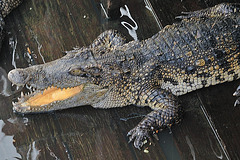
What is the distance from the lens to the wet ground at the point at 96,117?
3736mm

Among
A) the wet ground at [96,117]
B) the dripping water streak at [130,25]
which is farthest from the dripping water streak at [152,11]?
the dripping water streak at [130,25]

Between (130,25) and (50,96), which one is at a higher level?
(130,25)

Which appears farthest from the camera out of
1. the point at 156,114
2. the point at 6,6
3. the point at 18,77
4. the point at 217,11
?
the point at 6,6

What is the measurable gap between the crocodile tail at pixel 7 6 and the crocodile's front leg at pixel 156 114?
221 centimetres

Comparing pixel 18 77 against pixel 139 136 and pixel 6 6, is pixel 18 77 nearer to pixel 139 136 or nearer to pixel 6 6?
pixel 139 136

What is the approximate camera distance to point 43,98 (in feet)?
12.5

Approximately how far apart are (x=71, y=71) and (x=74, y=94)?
280 mm

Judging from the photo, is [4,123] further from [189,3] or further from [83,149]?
[189,3]

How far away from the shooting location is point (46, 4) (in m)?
4.83

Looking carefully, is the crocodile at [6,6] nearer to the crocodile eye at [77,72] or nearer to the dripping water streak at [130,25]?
the dripping water streak at [130,25]

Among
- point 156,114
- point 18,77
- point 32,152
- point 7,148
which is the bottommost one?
point 156,114

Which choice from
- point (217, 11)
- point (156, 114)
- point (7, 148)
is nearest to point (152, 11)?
point (217, 11)

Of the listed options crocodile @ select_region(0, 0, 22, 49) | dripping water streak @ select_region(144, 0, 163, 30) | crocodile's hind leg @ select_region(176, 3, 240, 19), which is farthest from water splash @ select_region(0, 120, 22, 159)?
crocodile's hind leg @ select_region(176, 3, 240, 19)

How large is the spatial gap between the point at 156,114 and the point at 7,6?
98.2 inches
